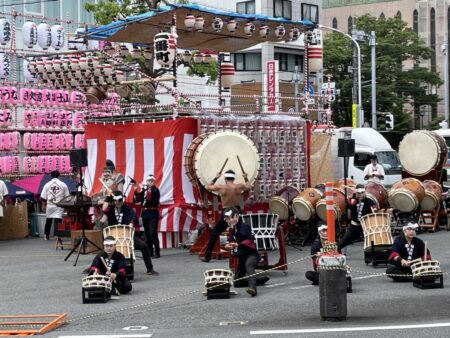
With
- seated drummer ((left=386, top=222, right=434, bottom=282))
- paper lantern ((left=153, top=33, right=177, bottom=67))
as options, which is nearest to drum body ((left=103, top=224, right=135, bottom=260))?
seated drummer ((left=386, top=222, right=434, bottom=282))

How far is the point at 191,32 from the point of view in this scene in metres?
24.6

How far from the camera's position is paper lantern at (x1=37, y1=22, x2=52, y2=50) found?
1294 inches

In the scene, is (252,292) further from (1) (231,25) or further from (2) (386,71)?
(2) (386,71)

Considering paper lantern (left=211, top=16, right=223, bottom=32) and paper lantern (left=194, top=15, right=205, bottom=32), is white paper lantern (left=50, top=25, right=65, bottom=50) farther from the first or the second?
paper lantern (left=194, top=15, right=205, bottom=32)

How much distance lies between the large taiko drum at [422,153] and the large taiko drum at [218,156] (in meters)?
7.11

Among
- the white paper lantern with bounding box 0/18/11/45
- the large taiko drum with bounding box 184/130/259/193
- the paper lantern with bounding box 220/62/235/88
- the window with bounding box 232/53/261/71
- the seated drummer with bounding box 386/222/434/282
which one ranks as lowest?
the seated drummer with bounding box 386/222/434/282

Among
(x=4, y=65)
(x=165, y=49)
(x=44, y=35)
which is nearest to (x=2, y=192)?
(x=165, y=49)

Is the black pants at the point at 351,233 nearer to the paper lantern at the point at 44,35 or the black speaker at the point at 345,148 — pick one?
the black speaker at the point at 345,148

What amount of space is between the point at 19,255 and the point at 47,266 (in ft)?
8.65

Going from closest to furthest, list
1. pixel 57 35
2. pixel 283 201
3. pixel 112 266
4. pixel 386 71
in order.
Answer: pixel 112 266 → pixel 283 201 → pixel 57 35 → pixel 386 71

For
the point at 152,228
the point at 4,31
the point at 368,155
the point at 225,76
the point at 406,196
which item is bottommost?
the point at 152,228

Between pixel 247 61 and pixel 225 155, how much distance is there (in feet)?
139

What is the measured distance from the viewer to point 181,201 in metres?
20.5

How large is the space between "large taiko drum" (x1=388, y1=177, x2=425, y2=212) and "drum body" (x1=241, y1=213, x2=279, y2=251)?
6.96 metres
